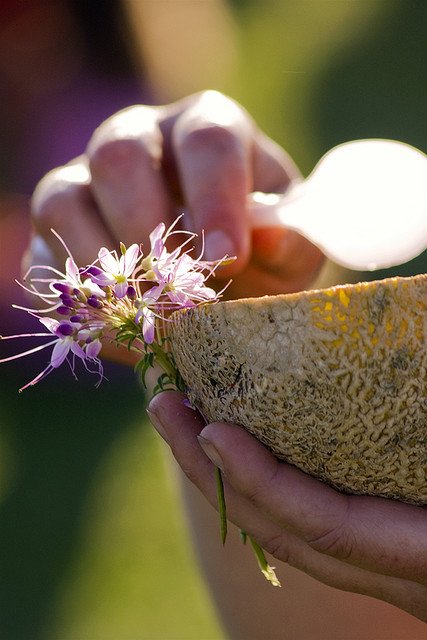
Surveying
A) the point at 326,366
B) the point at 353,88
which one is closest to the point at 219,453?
the point at 326,366

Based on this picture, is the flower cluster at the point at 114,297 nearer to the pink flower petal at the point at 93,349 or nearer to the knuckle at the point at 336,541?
the pink flower petal at the point at 93,349

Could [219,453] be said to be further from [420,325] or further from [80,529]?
[80,529]

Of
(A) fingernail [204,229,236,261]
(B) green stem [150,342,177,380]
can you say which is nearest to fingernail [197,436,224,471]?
(B) green stem [150,342,177,380]

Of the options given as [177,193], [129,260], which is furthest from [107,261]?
[177,193]

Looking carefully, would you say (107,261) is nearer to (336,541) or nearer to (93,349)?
(93,349)

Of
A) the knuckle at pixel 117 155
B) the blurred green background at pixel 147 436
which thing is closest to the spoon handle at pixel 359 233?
the knuckle at pixel 117 155

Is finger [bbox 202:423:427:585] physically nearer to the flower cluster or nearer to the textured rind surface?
the textured rind surface
